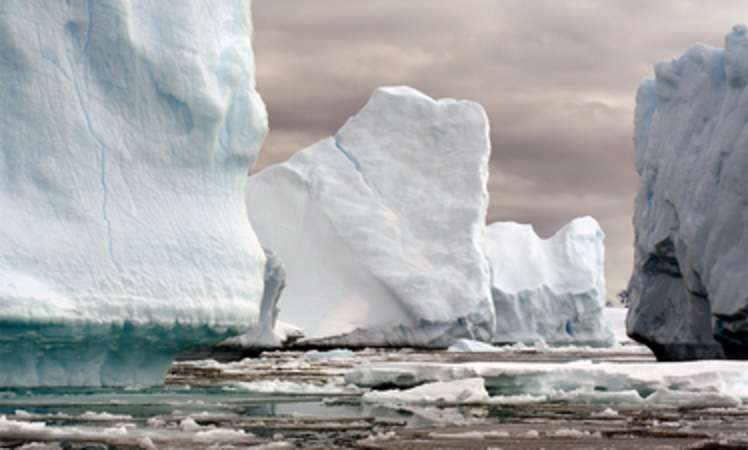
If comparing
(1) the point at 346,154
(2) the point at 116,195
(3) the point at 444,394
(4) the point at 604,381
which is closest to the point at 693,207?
(4) the point at 604,381

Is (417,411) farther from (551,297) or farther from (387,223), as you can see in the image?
(551,297)

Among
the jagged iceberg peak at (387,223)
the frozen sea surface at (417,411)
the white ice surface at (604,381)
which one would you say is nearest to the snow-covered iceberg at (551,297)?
the jagged iceberg peak at (387,223)

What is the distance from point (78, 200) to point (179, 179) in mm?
1156

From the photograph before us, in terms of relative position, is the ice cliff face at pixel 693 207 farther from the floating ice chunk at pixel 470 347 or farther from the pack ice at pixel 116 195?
the floating ice chunk at pixel 470 347

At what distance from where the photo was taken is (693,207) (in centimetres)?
1792

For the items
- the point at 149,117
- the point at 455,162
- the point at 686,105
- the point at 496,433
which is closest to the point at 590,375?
the point at 496,433

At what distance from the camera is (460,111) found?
36.0 meters

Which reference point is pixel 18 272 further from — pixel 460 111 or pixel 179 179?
pixel 460 111

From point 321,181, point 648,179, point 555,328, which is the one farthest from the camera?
point 555,328

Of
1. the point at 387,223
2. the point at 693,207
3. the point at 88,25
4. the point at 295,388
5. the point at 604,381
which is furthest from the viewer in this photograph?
the point at 387,223

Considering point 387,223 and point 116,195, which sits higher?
point 116,195

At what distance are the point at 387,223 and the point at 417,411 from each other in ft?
83.8

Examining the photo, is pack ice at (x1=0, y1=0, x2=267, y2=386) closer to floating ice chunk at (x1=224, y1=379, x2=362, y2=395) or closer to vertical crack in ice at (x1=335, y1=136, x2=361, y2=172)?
floating ice chunk at (x1=224, y1=379, x2=362, y2=395)

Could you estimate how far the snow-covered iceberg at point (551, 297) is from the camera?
41.7 meters
